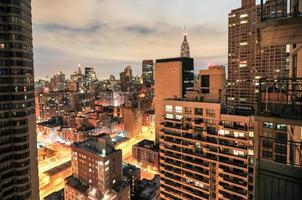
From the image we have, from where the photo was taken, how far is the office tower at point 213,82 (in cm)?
3963

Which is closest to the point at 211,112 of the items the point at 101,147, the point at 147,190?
the point at 101,147

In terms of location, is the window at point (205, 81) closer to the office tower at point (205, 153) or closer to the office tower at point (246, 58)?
the office tower at point (205, 153)

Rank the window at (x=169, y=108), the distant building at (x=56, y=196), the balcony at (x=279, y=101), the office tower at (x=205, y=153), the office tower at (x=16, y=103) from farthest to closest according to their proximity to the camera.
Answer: the distant building at (x=56, y=196), the window at (x=169, y=108), the office tower at (x=205, y=153), the office tower at (x=16, y=103), the balcony at (x=279, y=101)

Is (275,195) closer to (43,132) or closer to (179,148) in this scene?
(179,148)

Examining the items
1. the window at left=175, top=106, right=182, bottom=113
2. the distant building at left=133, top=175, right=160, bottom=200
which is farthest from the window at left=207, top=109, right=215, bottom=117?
the distant building at left=133, top=175, right=160, bottom=200

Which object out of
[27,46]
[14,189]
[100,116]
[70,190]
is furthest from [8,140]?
[100,116]

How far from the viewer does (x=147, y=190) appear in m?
55.3

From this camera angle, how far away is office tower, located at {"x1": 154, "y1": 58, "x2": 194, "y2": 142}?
291ft

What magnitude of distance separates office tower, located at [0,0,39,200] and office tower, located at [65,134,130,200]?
61.7 ft

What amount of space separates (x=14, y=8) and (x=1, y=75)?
7.82 metres

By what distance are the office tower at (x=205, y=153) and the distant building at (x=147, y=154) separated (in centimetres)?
3920

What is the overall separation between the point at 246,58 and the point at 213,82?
55839 millimetres

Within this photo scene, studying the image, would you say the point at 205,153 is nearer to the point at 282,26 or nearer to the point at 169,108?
the point at 169,108

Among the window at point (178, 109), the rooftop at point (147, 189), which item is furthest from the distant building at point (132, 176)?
the window at point (178, 109)
